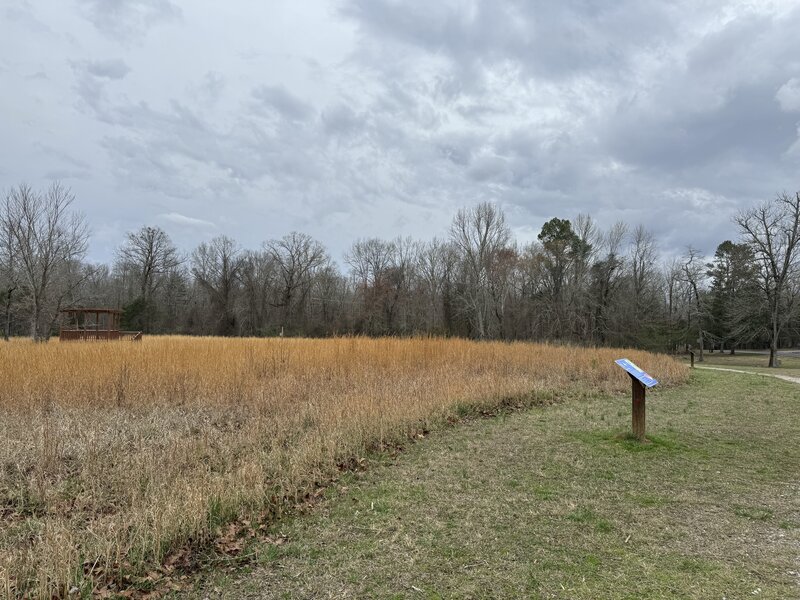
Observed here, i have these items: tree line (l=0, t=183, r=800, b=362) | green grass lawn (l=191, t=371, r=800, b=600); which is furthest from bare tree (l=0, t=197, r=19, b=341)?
green grass lawn (l=191, t=371, r=800, b=600)

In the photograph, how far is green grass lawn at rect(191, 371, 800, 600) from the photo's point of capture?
2.83 m

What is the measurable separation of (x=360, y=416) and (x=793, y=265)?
121ft

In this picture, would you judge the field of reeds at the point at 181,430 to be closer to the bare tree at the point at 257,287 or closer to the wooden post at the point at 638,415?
the wooden post at the point at 638,415

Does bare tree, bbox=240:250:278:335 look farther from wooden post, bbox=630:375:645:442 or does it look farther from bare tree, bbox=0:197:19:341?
wooden post, bbox=630:375:645:442

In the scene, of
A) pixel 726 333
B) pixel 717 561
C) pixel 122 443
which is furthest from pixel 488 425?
pixel 726 333

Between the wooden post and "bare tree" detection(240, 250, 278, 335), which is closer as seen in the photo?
the wooden post

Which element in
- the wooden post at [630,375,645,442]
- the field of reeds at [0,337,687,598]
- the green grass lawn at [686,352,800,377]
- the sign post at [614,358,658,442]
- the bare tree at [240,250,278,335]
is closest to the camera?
the field of reeds at [0,337,687,598]

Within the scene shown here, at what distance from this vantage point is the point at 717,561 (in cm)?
308

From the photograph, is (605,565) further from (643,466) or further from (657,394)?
(657,394)

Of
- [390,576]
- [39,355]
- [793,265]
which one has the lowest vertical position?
[390,576]

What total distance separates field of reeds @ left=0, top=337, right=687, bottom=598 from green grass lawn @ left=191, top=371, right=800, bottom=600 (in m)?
0.51

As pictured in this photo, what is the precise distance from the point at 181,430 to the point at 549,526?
4.89 meters

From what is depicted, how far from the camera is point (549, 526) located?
366 centimetres

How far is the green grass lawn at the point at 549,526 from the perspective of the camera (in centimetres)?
283
